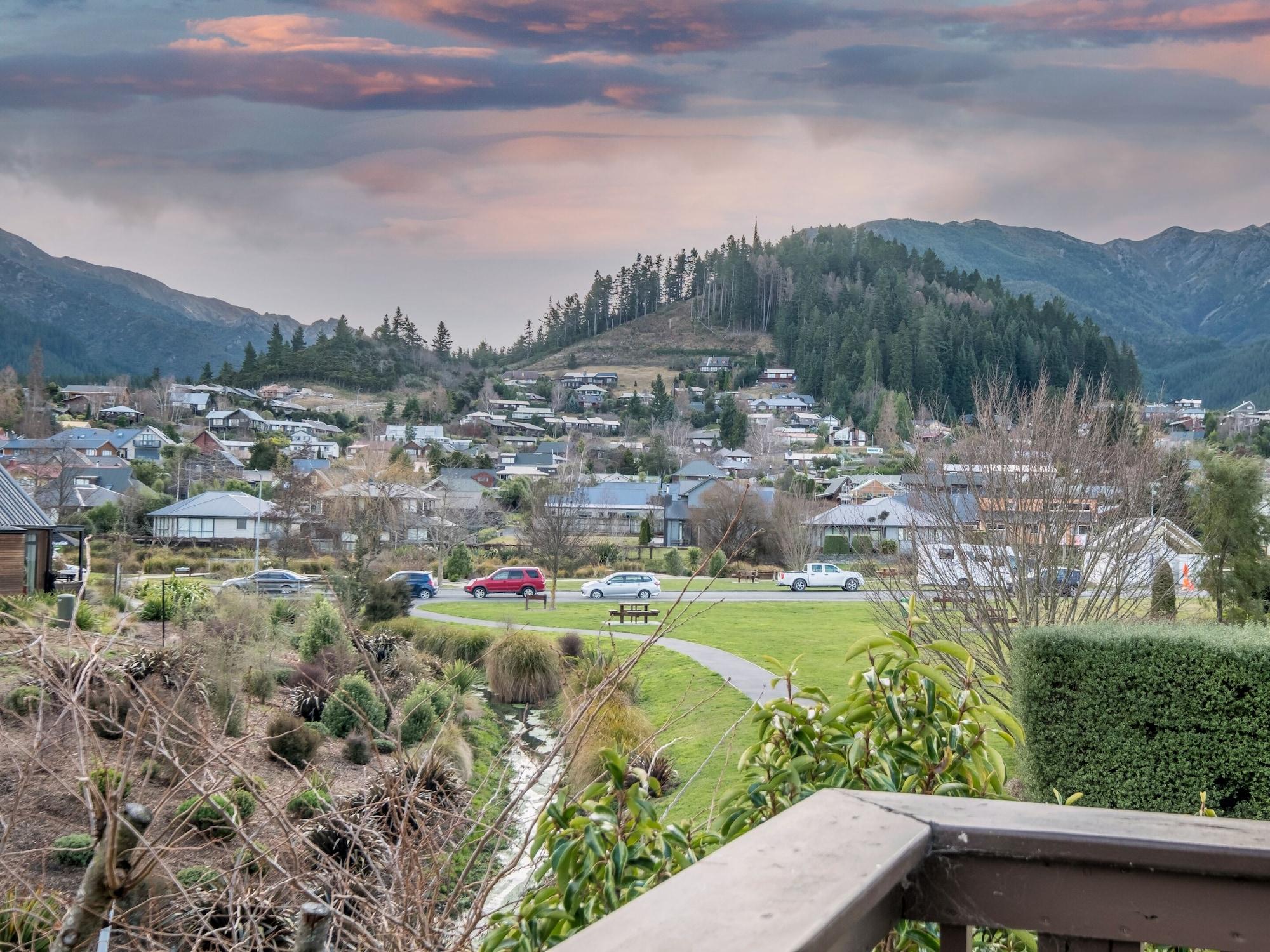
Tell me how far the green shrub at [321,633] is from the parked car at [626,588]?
1478cm

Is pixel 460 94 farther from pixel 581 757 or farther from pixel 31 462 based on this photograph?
pixel 31 462

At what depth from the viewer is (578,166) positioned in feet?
95.3

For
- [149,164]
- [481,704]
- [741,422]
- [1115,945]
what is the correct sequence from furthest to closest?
1. [741,422]
2. [149,164]
3. [481,704]
4. [1115,945]

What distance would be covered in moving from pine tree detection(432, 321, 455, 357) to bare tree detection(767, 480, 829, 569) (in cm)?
10500

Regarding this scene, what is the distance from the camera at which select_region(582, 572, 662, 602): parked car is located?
3312cm

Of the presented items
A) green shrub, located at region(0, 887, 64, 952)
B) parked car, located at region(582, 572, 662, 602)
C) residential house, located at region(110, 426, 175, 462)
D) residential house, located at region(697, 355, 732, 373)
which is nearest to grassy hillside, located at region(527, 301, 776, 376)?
residential house, located at region(697, 355, 732, 373)

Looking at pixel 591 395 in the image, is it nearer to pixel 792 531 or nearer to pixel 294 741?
pixel 792 531

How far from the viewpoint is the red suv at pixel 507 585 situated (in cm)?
3403

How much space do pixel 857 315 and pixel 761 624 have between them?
101234mm

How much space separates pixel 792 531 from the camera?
4247 centimetres

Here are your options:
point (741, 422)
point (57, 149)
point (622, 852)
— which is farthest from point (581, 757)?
point (741, 422)

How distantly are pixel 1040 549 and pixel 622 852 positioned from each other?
37.1 feet

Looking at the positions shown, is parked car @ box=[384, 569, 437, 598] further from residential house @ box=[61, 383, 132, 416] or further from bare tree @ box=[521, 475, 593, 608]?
residential house @ box=[61, 383, 132, 416]

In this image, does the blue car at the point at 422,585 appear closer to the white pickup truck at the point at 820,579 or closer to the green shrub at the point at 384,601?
the green shrub at the point at 384,601
